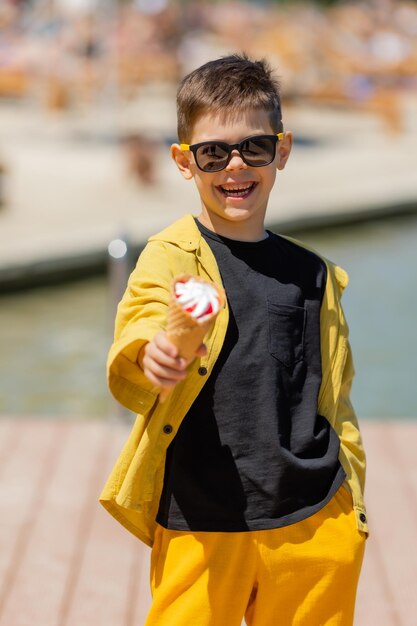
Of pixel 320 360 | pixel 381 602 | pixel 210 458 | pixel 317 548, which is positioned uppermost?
pixel 320 360

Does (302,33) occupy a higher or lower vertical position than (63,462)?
higher

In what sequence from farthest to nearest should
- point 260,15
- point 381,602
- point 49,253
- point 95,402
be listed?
point 260,15 < point 49,253 < point 95,402 < point 381,602

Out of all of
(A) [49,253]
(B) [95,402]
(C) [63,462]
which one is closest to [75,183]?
(A) [49,253]

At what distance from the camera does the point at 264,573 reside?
2244 millimetres

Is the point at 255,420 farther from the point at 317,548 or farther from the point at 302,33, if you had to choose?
the point at 302,33

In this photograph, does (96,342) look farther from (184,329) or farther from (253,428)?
(184,329)

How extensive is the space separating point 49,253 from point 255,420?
6.34 metres

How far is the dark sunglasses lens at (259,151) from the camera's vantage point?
A: 7.31 ft

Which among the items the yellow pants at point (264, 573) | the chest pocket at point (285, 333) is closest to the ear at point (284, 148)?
the chest pocket at point (285, 333)

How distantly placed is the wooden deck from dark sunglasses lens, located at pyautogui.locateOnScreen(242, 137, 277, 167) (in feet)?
5.30

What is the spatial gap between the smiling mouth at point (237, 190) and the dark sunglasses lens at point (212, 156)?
0.14ft

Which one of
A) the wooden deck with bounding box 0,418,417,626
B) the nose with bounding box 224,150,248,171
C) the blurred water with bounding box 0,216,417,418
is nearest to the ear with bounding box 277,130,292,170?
the nose with bounding box 224,150,248,171

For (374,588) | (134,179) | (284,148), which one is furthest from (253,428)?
(134,179)

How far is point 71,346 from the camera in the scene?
7492 mm
